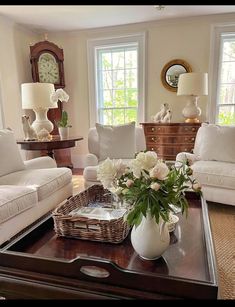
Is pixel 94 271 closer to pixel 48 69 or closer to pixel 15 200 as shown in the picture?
pixel 15 200

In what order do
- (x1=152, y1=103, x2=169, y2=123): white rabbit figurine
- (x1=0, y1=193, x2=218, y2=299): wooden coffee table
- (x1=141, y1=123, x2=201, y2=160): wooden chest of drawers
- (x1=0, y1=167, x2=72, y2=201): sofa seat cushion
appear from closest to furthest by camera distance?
(x1=0, y1=193, x2=218, y2=299): wooden coffee table → (x1=0, y1=167, x2=72, y2=201): sofa seat cushion → (x1=141, y1=123, x2=201, y2=160): wooden chest of drawers → (x1=152, y1=103, x2=169, y2=123): white rabbit figurine

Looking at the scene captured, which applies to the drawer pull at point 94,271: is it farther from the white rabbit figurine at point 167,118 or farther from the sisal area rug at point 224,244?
Answer: the white rabbit figurine at point 167,118

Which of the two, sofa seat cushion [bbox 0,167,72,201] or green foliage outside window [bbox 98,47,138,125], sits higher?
green foliage outside window [bbox 98,47,138,125]

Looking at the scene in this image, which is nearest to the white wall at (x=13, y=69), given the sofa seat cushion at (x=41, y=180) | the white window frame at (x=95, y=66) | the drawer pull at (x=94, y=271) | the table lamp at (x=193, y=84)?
the white window frame at (x=95, y=66)

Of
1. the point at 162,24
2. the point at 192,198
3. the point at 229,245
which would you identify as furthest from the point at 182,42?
the point at 229,245

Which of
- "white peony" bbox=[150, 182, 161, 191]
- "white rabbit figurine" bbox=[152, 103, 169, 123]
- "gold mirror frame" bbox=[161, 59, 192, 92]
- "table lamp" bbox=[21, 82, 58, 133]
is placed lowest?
"white peony" bbox=[150, 182, 161, 191]

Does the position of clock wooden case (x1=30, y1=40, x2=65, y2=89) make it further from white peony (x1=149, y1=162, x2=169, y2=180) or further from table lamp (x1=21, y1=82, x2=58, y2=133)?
white peony (x1=149, y1=162, x2=169, y2=180)

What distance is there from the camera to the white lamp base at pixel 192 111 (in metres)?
3.64

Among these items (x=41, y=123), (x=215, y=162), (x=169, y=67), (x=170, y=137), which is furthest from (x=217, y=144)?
(x=41, y=123)

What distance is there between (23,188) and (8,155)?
0.56m

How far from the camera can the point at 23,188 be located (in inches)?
72.2

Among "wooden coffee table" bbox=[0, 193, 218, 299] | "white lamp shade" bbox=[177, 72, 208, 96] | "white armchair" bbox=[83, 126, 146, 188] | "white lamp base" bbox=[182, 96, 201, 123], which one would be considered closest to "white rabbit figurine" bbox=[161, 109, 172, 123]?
"white lamp base" bbox=[182, 96, 201, 123]

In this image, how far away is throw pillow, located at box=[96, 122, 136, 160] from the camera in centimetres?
281

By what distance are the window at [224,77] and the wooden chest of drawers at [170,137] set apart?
695mm
